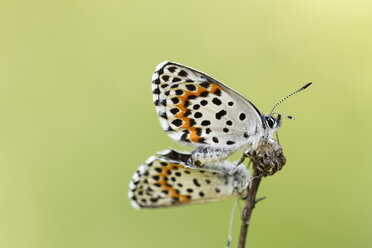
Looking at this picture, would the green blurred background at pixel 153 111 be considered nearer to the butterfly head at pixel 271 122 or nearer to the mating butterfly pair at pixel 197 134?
the mating butterfly pair at pixel 197 134

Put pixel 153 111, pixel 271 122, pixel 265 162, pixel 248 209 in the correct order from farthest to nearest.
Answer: pixel 153 111 → pixel 271 122 → pixel 265 162 → pixel 248 209

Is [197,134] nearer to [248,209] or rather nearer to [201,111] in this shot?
[201,111]

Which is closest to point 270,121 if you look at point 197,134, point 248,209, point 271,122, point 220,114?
point 271,122

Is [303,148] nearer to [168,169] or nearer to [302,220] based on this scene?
[302,220]

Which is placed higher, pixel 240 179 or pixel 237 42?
pixel 237 42

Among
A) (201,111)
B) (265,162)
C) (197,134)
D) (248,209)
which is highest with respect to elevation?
(201,111)

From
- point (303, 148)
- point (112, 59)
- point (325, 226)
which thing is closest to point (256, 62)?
point (303, 148)

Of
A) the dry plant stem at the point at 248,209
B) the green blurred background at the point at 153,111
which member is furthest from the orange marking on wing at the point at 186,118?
the green blurred background at the point at 153,111
